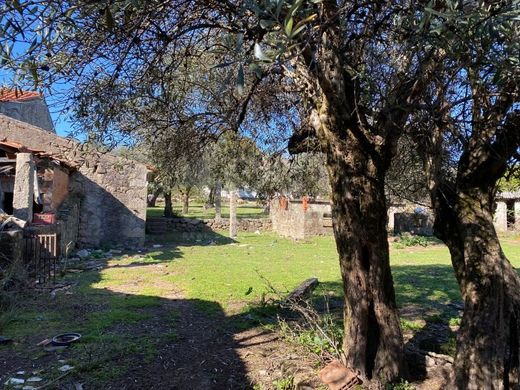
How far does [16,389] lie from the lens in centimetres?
425

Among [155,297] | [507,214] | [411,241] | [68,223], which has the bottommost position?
[155,297]

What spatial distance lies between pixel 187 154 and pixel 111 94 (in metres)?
2.10

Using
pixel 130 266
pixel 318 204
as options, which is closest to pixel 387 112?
pixel 130 266

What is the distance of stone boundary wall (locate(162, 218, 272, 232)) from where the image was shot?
951 inches

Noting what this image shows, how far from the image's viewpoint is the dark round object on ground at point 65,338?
552cm

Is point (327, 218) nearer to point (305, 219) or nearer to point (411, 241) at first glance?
point (305, 219)

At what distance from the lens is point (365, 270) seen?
4.29m

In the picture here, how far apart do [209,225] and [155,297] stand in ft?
54.0

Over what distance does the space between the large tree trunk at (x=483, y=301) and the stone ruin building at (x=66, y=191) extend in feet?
26.8

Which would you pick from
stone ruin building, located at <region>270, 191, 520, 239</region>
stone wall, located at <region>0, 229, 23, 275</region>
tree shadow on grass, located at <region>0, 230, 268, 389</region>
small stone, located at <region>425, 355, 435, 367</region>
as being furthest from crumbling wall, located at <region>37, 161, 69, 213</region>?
stone ruin building, located at <region>270, 191, 520, 239</region>

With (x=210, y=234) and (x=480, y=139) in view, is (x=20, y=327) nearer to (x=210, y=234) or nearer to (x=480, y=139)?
(x=480, y=139)

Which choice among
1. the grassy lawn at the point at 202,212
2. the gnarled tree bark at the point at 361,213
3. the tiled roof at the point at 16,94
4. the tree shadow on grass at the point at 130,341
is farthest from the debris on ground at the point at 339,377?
the grassy lawn at the point at 202,212

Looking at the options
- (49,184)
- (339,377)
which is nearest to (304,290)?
(339,377)

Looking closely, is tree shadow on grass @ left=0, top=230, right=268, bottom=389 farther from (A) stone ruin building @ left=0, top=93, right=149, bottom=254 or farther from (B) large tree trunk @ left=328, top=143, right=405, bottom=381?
(A) stone ruin building @ left=0, top=93, right=149, bottom=254
